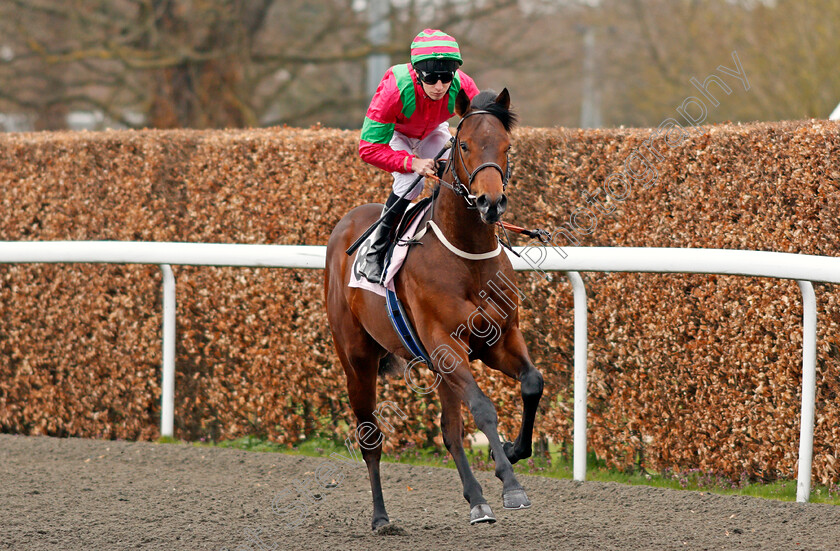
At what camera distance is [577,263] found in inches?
199

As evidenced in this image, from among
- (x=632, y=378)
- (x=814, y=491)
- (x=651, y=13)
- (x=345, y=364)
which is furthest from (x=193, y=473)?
(x=651, y=13)

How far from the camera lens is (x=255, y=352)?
646 centimetres

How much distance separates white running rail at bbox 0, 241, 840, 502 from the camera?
14.4 feet

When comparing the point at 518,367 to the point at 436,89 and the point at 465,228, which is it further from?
the point at 436,89

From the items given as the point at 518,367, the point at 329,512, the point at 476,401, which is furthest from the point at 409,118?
the point at 329,512

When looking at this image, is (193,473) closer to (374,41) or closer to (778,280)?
(778,280)

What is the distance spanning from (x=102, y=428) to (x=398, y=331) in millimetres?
3516

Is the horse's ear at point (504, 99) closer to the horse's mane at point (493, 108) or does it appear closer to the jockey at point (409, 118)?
the horse's mane at point (493, 108)

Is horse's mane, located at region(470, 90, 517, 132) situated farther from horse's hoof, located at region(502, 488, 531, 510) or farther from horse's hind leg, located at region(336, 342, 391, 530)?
horse's hind leg, located at region(336, 342, 391, 530)

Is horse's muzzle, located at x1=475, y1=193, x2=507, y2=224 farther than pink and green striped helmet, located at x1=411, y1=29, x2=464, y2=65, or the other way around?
pink and green striped helmet, located at x1=411, y1=29, x2=464, y2=65

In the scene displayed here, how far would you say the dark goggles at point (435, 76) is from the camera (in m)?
4.11

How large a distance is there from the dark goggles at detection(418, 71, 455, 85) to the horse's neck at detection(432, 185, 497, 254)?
1.59 feet

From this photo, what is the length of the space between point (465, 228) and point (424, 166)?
0.34 meters

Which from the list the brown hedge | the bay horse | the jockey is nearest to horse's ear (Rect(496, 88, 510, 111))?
the bay horse
